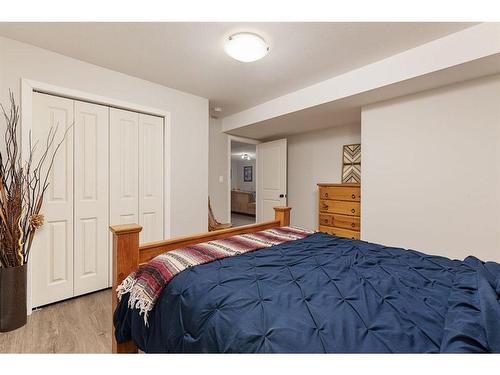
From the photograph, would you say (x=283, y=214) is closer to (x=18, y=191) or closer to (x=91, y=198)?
(x=91, y=198)

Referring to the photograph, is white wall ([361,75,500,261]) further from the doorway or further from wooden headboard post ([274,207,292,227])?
the doorway

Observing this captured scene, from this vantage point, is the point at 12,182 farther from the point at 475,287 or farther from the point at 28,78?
the point at 475,287

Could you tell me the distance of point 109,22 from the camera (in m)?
1.77

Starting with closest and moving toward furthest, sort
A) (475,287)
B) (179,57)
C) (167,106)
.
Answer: (475,287), (179,57), (167,106)

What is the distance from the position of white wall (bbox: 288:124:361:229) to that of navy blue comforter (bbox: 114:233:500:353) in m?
2.71

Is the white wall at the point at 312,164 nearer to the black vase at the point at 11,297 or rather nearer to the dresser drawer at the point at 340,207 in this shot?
the dresser drawer at the point at 340,207

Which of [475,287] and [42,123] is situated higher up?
[42,123]

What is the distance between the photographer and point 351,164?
372cm

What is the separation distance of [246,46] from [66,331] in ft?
8.28
